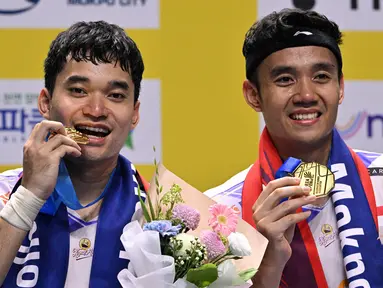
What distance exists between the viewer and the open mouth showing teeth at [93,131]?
7.80ft

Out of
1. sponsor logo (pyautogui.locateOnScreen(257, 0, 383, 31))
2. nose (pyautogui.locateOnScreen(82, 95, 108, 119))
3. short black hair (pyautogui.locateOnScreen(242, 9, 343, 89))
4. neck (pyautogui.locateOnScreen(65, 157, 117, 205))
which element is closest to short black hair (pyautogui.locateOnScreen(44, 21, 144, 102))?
nose (pyautogui.locateOnScreen(82, 95, 108, 119))

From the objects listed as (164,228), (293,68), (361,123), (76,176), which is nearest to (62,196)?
(76,176)

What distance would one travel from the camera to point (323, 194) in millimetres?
2441

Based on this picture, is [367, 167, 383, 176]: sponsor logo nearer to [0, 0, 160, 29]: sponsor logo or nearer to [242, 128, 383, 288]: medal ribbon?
[242, 128, 383, 288]: medal ribbon

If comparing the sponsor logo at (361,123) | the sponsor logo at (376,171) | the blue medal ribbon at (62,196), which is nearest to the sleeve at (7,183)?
the blue medal ribbon at (62,196)

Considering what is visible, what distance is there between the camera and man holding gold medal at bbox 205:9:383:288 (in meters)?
2.56

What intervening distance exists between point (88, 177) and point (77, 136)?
0.19m

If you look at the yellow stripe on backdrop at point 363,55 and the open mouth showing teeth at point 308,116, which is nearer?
the open mouth showing teeth at point 308,116

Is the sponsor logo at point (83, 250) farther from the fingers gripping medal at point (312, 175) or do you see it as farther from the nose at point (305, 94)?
the nose at point (305, 94)

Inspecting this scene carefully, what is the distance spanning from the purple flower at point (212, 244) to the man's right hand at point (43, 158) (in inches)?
17.2

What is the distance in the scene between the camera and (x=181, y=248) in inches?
83.9

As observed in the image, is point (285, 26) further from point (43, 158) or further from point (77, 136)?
point (43, 158)

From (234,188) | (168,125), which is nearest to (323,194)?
(234,188)

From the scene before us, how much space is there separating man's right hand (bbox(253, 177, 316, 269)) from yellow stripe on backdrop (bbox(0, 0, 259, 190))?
943 mm
